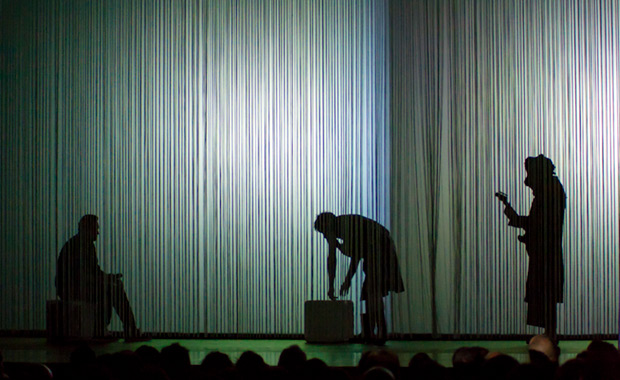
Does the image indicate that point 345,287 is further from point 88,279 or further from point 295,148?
point 88,279

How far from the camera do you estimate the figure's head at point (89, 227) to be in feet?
20.1

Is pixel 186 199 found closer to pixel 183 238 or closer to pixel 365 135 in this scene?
pixel 183 238

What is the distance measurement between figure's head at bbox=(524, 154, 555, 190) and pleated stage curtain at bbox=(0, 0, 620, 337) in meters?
0.36

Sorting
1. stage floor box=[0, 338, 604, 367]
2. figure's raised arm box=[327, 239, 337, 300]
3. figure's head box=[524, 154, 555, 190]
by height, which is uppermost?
figure's head box=[524, 154, 555, 190]

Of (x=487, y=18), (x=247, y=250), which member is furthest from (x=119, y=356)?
(x=487, y=18)

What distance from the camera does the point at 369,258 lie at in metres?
5.92

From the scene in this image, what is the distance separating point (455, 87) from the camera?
5977 millimetres

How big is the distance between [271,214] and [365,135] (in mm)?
941

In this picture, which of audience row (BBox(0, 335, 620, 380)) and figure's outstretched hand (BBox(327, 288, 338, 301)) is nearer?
audience row (BBox(0, 335, 620, 380))

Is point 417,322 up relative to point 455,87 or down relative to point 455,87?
down

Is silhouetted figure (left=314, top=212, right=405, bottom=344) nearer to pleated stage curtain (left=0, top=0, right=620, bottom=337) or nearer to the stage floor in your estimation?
pleated stage curtain (left=0, top=0, right=620, bottom=337)

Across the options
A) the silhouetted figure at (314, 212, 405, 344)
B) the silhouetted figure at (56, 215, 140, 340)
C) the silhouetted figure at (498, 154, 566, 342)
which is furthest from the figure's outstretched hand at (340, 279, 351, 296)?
the silhouetted figure at (56, 215, 140, 340)

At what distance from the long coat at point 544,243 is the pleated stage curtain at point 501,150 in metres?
0.37

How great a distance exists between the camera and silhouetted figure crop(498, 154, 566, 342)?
17.9ft
